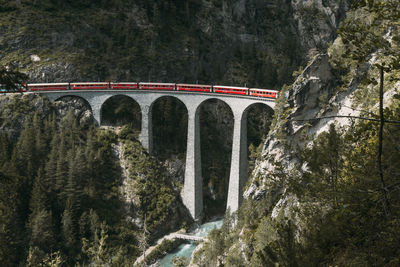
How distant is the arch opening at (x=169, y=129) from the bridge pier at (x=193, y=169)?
23.2ft

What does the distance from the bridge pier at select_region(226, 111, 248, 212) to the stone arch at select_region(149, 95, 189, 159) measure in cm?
1506

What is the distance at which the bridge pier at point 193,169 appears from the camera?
51281 mm

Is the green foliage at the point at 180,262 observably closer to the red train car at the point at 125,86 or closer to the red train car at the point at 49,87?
the red train car at the point at 125,86

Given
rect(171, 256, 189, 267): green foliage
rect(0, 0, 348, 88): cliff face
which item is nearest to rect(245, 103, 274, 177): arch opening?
rect(0, 0, 348, 88): cliff face

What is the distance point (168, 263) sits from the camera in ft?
152

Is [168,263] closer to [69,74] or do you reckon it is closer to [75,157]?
[75,157]

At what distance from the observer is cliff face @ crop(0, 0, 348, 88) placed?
62469 mm

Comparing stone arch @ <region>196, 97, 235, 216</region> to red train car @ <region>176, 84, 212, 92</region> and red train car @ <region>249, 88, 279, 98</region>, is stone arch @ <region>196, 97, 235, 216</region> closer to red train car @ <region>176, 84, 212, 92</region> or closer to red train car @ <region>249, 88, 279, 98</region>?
red train car @ <region>176, 84, 212, 92</region>

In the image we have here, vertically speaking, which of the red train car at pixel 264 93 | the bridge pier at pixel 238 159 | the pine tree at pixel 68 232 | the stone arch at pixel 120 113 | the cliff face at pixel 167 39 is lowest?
the pine tree at pixel 68 232

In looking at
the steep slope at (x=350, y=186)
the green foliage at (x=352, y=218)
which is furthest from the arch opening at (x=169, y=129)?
the green foliage at (x=352, y=218)

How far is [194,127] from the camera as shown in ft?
168

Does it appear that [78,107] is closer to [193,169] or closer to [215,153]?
[193,169]

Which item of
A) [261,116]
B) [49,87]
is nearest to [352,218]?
[49,87]

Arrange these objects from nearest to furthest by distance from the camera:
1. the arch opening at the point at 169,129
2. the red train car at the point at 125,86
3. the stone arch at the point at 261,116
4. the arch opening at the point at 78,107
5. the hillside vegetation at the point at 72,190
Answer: the hillside vegetation at the point at 72,190 → the red train car at the point at 125,86 → the arch opening at the point at 78,107 → the arch opening at the point at 169,129 → the stone arch at the point at 261,116
